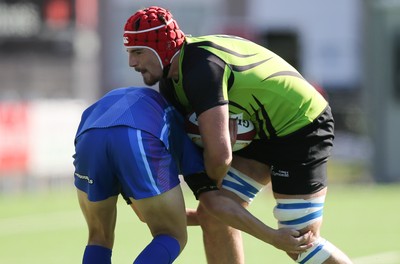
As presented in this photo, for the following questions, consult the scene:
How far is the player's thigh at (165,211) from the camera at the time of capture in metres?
5.87

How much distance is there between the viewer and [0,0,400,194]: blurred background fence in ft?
51.5

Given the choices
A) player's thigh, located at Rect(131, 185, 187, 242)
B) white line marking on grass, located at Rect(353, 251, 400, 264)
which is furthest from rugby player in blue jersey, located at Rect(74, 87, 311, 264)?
white line marking on grass, located at Rect(353, 251, 400, 264)

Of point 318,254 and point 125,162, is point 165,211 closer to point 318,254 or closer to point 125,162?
point 125,162

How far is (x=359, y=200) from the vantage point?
14.3 m

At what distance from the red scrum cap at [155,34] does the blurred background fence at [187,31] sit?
9304mm

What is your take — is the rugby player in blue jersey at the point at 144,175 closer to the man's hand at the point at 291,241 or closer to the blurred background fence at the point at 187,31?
the man's hand at the point at 291,241

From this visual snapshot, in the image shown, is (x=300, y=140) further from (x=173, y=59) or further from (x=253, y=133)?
(x=173, y=59)

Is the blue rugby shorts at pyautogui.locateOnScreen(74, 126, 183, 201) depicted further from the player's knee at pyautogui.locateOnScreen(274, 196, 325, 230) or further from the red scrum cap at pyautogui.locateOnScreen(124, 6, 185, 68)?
the player's knee at pyautogui.locateOnScreen(274, 196, 325, 230)

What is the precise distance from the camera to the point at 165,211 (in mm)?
5891

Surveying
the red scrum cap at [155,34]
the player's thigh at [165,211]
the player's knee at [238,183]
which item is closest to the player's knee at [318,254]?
the player's knee at [238,183]

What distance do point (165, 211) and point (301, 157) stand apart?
957mm

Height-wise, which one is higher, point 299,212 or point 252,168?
point 252,168

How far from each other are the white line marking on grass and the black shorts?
83.9 inches

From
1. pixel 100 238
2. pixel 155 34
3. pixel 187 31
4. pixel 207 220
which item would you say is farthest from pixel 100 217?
pixel 187 31
